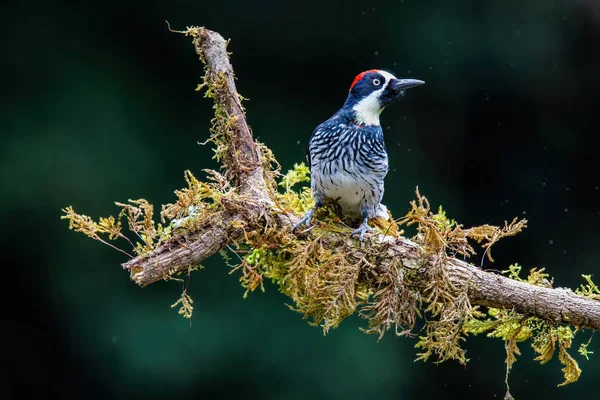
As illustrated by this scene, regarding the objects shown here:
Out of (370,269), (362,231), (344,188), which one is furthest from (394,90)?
(370,269)

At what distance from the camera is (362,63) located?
484 centimetres

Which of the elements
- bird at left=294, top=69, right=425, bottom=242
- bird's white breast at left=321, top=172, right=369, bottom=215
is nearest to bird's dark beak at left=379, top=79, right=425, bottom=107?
bird at left=294, top=69, right=425, bottom=242

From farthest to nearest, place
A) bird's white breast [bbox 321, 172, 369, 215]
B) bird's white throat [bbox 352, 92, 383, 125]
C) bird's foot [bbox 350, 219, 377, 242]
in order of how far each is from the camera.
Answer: bird's white throat [bbox 352, 92, 383, 125]
bird's white breast [bbox 321, 172, 369, 215]
bird's foot [bbox 350, 219, 377, 242]

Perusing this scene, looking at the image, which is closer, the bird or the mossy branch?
the mossy branch

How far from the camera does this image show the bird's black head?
260 cm

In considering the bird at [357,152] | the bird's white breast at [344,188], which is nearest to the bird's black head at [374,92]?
the bird at [357,152]

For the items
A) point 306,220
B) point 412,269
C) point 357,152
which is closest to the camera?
point 412,269

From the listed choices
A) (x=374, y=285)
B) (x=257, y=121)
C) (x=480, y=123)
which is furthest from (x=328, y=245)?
(x=480, y=123)

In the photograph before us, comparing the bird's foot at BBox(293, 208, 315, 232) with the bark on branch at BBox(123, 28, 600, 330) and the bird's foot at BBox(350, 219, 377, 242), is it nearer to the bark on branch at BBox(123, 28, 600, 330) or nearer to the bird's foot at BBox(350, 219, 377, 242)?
the bark on branch at BBox(123, 28, 600, 330)

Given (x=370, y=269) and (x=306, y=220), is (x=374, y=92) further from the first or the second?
(x=370, y=269)

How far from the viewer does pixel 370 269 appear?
2.27 m

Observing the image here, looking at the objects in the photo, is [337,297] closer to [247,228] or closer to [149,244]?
[247,228]

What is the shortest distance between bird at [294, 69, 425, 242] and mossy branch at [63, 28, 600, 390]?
13 centimetres

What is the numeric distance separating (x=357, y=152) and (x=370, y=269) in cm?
45
